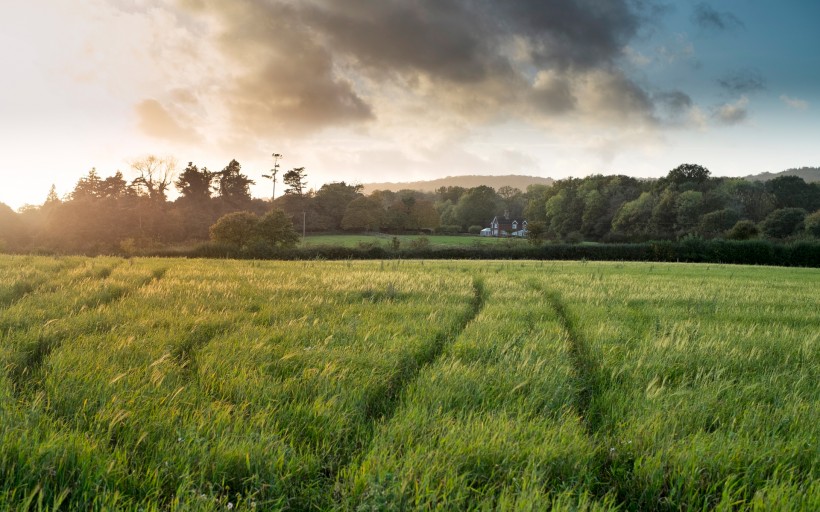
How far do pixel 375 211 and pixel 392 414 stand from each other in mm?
118579

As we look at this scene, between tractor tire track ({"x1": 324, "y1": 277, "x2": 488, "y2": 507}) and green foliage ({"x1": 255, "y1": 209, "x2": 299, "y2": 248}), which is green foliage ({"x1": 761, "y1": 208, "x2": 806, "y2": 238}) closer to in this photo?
green foliage ({"x1": 255, "y1": 209, "x2": 299, "y2": 248})

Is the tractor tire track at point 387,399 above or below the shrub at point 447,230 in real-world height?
below

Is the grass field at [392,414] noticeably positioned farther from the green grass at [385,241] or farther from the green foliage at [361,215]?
the green foliage at [361,215]

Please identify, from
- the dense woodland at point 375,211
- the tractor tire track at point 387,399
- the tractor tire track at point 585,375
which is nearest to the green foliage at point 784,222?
the dense woodland at point 375,211

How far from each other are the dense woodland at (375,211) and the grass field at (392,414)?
53123 millimetres

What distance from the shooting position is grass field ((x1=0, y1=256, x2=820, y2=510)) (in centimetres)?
236

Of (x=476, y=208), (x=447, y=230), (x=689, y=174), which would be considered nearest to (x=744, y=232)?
(x=689, y=174)

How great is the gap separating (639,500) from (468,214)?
158801mm

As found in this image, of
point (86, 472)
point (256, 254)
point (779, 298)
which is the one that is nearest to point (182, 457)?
point (86, 472)

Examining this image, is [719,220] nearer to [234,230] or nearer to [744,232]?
[744,232]

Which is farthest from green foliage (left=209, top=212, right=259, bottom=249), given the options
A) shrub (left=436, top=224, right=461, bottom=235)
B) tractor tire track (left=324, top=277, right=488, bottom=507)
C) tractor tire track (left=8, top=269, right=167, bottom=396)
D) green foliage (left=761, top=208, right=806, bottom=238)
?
green foliage (left=761, top=208, right=806, bottom=238)

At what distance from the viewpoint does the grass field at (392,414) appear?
92.9 inches

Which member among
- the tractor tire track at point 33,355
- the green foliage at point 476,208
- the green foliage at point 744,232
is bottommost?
the tractor tire track at point 33,355

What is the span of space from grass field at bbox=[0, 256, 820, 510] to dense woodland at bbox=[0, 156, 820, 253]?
53123 mm
